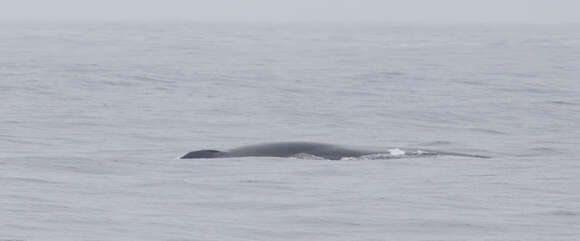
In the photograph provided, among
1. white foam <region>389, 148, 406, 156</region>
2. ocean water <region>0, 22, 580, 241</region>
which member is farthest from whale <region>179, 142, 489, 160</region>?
ocean water <region>0, 22, 580, 241</region>

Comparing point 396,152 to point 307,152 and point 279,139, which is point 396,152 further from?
point 279,139

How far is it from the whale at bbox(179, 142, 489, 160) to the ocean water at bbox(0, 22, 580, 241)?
1.19 ft

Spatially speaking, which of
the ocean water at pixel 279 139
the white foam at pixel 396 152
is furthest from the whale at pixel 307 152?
the ocean water at pixel 279 139

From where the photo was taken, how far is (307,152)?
19953 mm

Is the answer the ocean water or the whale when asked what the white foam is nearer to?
the whale

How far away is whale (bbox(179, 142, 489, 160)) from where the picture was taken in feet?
64.3

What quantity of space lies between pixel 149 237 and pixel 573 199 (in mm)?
5031

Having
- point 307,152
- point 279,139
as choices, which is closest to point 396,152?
point 307,152

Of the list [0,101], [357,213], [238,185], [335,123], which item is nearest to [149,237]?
[357,213]

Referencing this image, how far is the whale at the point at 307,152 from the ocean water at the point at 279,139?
0.36m

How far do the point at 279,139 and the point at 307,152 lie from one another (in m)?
3.96

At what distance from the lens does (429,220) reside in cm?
1355

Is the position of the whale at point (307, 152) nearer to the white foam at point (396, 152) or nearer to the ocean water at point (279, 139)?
the white foam at point (396, 152)

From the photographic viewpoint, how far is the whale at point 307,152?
64.3 ft
